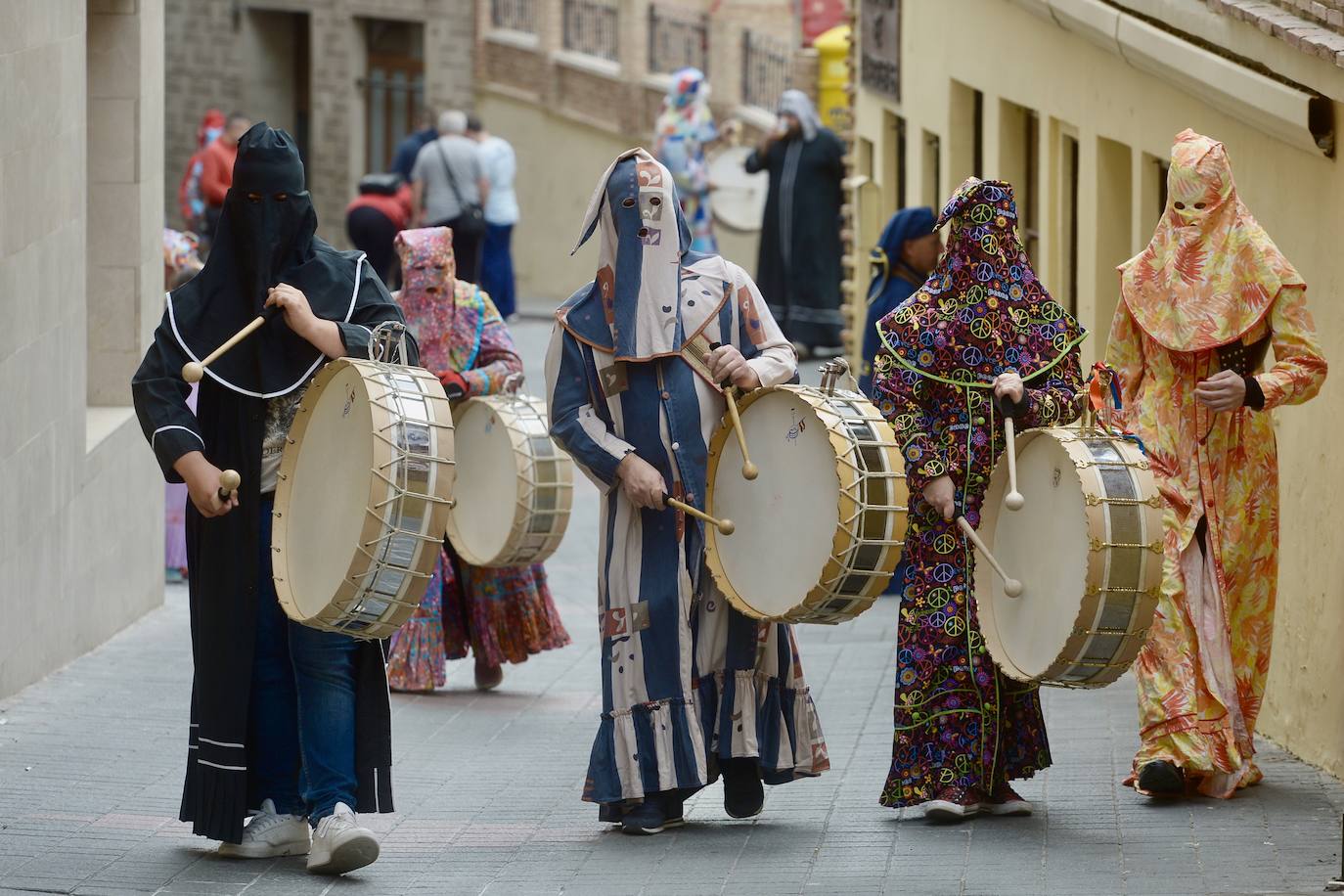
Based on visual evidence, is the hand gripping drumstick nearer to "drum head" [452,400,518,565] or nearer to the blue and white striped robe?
the blue and white striped robe

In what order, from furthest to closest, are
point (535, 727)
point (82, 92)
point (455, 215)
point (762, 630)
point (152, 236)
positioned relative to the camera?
point (455, 215)
point (152, 236)
point (82, 92)
point (535, 727)
point (762, 630)

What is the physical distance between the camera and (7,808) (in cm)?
767

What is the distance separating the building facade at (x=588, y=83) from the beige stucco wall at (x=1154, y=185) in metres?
11.8

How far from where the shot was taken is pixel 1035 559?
7.07 m

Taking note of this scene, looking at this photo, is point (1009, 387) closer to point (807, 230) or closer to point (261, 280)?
point (261, 280)

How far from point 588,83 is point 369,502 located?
24829 mm

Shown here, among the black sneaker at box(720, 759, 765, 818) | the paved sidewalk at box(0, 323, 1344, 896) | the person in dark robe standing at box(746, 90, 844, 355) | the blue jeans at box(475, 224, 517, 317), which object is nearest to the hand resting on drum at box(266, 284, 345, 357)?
the paved sidewalk at box(0, 323, 1344, 896)

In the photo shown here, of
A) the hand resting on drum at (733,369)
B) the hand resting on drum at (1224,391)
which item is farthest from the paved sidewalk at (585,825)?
the hand resting on drum at (733,369)

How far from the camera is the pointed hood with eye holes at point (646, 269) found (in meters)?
7.36

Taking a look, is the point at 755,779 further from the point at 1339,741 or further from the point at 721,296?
the point at 1339,741

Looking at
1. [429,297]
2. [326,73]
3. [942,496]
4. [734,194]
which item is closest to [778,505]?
[942,496]

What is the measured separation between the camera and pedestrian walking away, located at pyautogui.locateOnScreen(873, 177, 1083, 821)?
7.45m

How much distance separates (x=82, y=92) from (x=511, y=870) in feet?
14.9

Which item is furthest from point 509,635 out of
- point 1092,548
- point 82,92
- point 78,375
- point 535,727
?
point 1092,548
